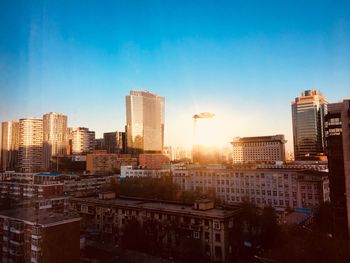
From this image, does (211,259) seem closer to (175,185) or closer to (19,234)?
(19,234)

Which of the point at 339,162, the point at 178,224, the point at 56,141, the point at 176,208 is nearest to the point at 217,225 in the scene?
the point at 178,224

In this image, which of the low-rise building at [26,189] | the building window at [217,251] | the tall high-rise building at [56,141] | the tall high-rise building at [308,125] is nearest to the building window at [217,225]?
the building window at [217,251]

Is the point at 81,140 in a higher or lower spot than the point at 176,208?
higher

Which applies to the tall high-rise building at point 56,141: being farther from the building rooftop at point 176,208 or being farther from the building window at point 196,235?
the building window at point 196,235

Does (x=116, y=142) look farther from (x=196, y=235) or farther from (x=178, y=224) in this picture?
(x=196, y=235)

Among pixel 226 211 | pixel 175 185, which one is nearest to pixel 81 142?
pixel 175 185
